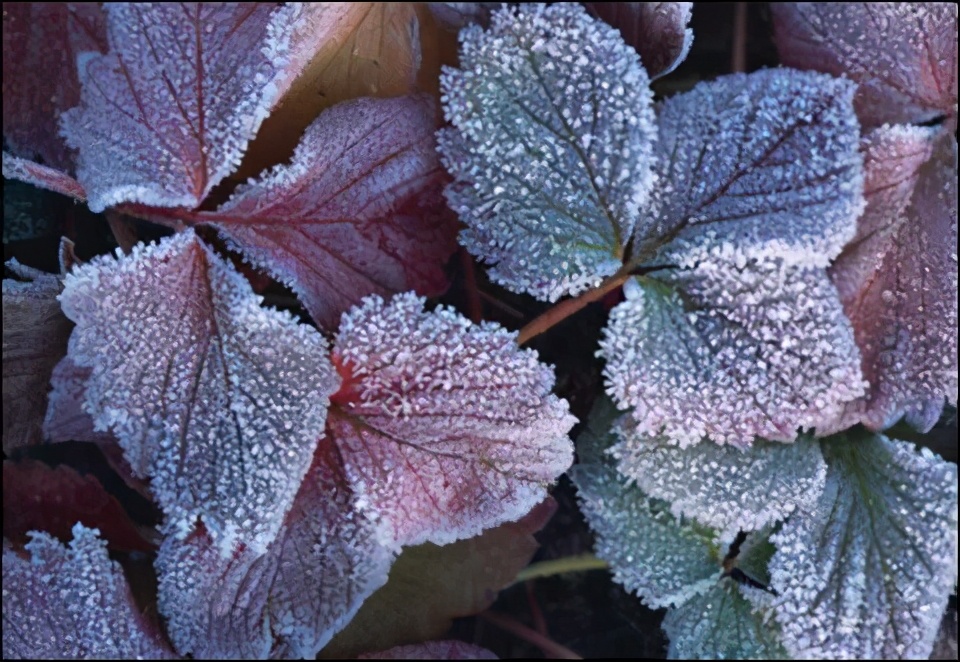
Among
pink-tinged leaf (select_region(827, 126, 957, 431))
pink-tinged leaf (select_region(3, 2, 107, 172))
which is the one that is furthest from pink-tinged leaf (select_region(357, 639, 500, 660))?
pink-tinged leaf (select_region(3, 2, 107, 172))

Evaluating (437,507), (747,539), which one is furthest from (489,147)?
(747,539)

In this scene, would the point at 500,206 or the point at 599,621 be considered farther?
the point at 599,621

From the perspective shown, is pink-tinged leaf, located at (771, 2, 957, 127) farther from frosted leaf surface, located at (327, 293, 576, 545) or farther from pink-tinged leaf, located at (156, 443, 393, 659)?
pink-tinged leaf, located at (156, 443, 393, 659)

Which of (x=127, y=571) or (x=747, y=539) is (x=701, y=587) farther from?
(x=127, y=571)

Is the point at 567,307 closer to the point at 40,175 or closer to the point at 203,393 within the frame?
the point at 203,393

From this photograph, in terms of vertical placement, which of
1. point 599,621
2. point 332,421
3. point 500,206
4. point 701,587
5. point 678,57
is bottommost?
point 599,621

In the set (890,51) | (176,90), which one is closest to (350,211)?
(176,90)

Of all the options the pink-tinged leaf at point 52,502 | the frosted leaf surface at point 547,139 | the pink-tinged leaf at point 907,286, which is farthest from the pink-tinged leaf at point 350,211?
the pink-tinged leaf at point 907,286

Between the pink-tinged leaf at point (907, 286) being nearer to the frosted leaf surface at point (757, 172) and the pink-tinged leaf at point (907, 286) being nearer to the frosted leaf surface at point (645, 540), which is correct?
the frosted leaf surface at point (757, 172)
